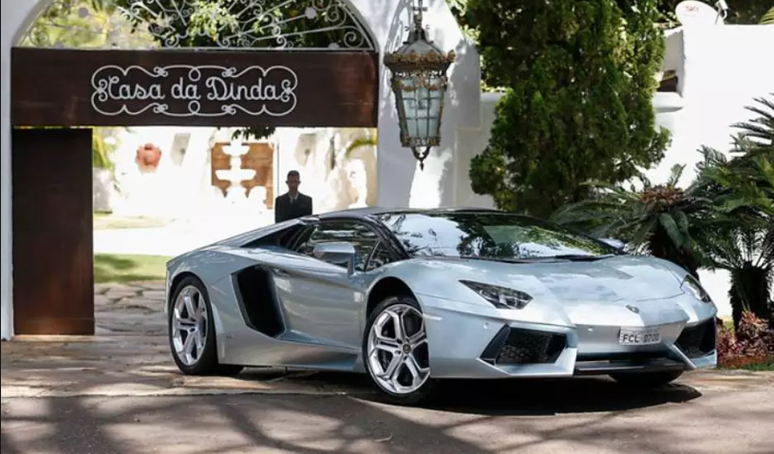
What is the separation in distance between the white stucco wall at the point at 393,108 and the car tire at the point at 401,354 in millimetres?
5617

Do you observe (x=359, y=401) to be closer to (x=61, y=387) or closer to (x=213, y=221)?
(x=61, y=387)

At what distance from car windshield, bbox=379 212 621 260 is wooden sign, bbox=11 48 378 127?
4.79 meters

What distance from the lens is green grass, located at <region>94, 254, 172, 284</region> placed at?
71.1 ft

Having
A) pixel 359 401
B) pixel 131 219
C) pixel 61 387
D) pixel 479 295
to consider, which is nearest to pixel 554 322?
pixel 479 295

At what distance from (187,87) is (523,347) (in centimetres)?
694

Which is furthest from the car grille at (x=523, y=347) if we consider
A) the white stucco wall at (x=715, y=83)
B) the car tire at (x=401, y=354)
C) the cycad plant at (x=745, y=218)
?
the white stucco wall at (x=715, y=83)

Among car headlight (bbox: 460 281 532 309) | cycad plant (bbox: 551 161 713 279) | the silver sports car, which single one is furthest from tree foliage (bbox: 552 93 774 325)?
car headlight (bbox: 460 281 532 309)

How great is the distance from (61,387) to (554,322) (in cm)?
334

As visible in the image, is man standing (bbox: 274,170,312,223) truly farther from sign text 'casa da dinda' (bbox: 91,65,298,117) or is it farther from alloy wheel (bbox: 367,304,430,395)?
alloy wheel (bbox: 367,304,430,395)

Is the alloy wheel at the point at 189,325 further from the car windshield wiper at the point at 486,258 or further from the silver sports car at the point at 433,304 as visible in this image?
the car windshield wiper at the point at 486,258

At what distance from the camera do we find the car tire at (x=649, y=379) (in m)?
A: 7.98

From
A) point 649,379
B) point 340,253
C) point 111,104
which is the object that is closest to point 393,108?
point 111,104

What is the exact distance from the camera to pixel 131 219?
111 ft

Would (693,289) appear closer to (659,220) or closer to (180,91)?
(659,220)
